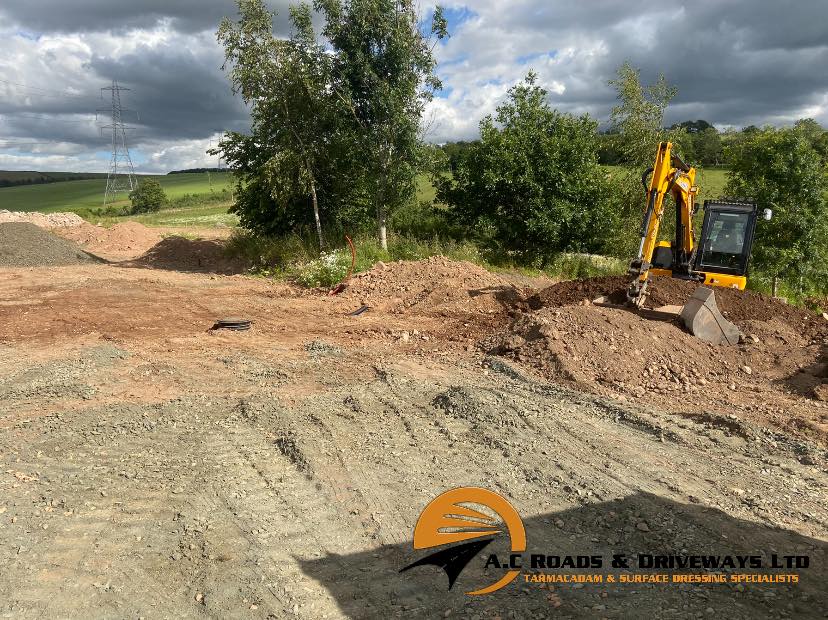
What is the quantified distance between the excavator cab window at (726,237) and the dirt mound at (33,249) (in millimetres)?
19863

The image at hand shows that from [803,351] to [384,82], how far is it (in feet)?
39.7

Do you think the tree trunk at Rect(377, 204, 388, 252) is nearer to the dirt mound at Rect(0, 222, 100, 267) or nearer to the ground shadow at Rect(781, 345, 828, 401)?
the dirt mound at Rect(0, 222, 100, 267)

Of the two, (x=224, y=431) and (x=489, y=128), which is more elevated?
(x=489, y=128)

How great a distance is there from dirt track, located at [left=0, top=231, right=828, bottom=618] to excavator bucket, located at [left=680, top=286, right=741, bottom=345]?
283 centimetres

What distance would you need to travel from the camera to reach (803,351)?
359 inches

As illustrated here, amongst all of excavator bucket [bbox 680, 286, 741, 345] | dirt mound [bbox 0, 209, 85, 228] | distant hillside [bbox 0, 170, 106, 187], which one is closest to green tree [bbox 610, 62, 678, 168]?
excavator bucket [bbox 680, 286, 741, 345]

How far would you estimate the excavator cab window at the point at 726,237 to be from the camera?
11.8 meters

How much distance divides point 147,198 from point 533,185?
182 feet

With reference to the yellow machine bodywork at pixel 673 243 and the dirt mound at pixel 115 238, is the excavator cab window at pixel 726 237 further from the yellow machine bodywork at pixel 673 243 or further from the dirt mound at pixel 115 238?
the dirt mound at pixel 115 238

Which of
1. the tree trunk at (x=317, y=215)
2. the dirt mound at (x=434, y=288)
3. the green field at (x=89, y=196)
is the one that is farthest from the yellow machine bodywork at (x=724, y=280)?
the green field at (x=89, y=196)

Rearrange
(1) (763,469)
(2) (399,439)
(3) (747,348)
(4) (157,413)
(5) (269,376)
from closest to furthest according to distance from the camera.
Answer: (1) (763,469) → (2) (399,439) → (4) (157,413) → (5) (269,376) → (3) (747,348)

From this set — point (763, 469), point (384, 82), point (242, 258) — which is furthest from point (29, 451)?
point (242, 258)

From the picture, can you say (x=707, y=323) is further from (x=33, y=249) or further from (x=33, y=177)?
(x=33, y=177)

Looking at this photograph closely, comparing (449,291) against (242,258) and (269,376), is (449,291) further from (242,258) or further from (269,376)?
(242,258)
